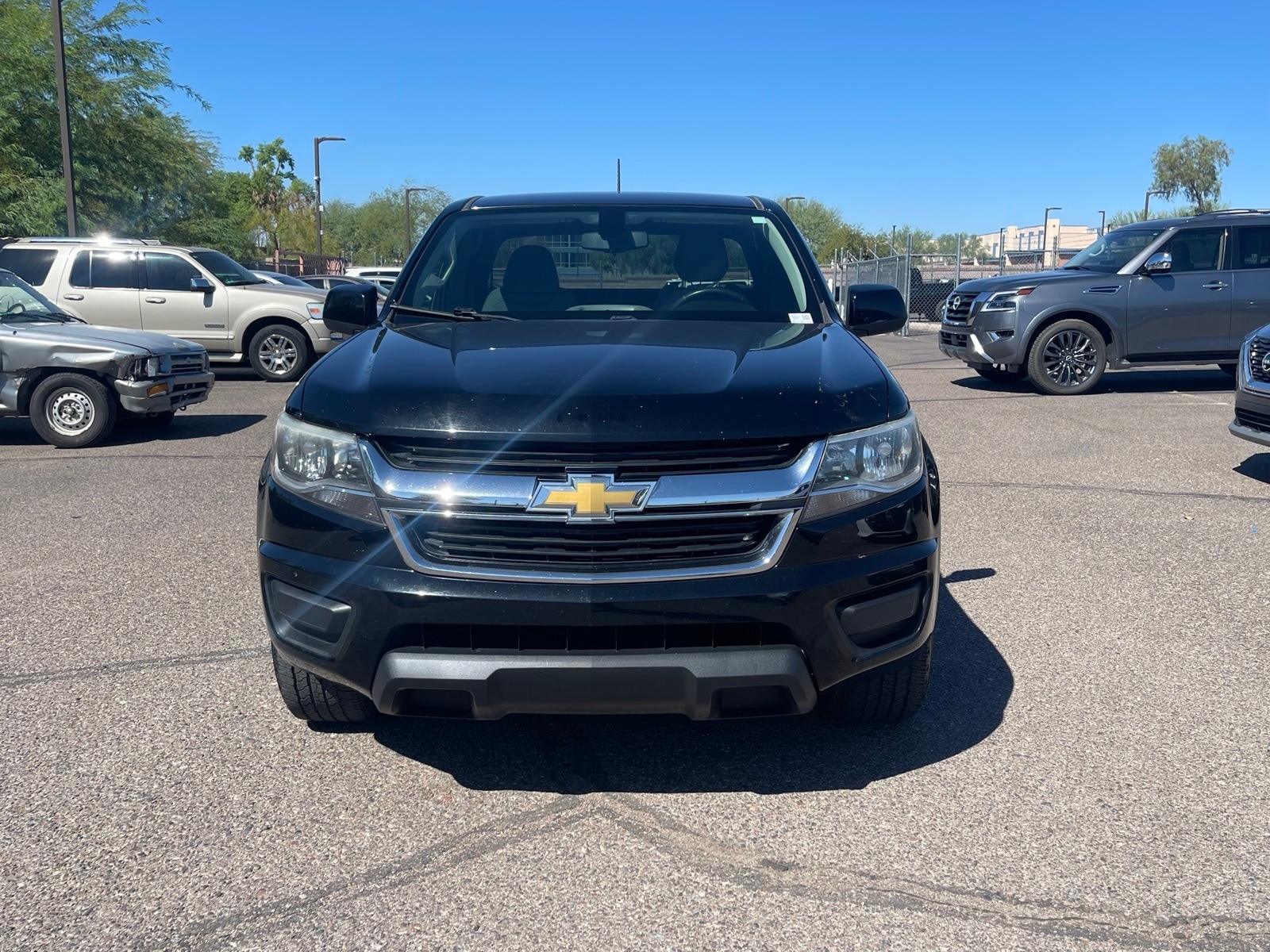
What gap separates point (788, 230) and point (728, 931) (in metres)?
2.89

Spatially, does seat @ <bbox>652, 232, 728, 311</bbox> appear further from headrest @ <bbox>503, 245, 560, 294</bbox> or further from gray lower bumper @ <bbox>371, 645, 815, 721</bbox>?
gray lower bumper @ <bbox>371, 645, 815, 721</bbox>

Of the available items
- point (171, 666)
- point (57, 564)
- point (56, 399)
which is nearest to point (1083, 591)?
point (171, 666)

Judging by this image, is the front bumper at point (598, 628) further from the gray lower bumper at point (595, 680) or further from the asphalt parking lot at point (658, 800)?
the asphalt parking lot at point (658, 800)

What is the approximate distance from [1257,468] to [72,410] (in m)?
9.39

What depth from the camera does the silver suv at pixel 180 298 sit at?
14602 mm

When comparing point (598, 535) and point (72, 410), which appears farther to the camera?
point (72, 410)

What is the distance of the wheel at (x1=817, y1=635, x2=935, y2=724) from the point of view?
332 centimetres

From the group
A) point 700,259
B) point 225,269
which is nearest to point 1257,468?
point 700,259

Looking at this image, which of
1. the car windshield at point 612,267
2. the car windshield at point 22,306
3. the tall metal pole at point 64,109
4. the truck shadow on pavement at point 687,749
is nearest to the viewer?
the truck shadow on pavement at point 687,749

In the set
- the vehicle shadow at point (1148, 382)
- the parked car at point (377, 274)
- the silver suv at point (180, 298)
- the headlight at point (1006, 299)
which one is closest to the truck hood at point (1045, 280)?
the headlight at point (1006, 299)

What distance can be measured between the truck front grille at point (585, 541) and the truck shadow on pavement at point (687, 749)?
0.78 m

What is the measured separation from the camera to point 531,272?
434cm

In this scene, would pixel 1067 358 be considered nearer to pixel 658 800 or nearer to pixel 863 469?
pixel 863 469

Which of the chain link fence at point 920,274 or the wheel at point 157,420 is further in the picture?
the chain link fence at point 920,274
